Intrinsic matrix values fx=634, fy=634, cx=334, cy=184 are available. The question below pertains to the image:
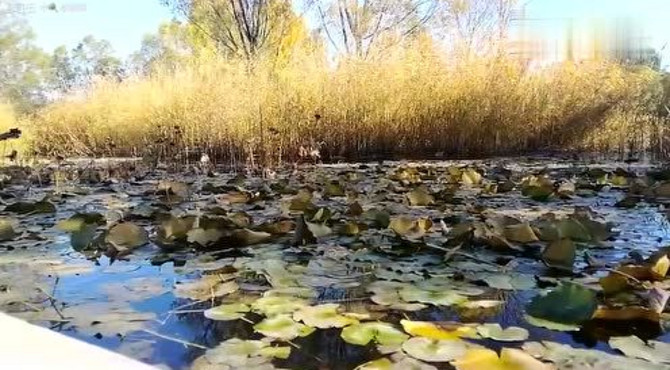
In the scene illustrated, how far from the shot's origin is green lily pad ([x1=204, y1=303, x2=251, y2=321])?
85 centimetres

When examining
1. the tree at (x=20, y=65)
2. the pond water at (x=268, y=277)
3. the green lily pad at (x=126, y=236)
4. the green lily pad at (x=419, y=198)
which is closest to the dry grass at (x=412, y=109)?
the green lily pad at (x=419, y=198)

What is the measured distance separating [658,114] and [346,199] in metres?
3.92

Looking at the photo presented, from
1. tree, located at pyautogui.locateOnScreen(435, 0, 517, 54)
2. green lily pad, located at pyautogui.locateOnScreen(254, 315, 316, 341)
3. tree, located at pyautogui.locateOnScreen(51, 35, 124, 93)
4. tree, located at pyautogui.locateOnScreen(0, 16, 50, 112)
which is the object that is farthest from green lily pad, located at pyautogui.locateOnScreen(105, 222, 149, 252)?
tree, located at pyautogui.locateOnScreen(51, 35, 124, 93)

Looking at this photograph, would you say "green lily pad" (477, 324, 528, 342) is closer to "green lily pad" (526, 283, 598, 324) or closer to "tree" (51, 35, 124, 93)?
"green lily pad" (526, 283, 598, 324)

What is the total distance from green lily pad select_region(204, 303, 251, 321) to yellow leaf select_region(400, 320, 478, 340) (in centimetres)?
23

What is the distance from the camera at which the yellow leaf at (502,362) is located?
24.5 inches

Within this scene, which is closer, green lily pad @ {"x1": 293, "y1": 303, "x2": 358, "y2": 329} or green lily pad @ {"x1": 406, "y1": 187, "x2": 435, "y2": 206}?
green lily pad @ {"x1": 293, "y1": 303, "x2": 358, "y2": 329}

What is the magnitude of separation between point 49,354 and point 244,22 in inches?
384

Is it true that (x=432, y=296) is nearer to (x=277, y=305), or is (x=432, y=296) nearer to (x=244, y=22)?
(x=277, y=305)

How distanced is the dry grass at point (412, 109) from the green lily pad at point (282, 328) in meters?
4.09

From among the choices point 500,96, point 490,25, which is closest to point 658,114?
point 500,96

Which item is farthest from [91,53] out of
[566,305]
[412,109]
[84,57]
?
[566,305]

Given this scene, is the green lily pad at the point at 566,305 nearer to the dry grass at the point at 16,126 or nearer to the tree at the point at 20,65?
the dry grass at the point at 16,126

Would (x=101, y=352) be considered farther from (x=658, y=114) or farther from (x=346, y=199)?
(x=658, y=114)
